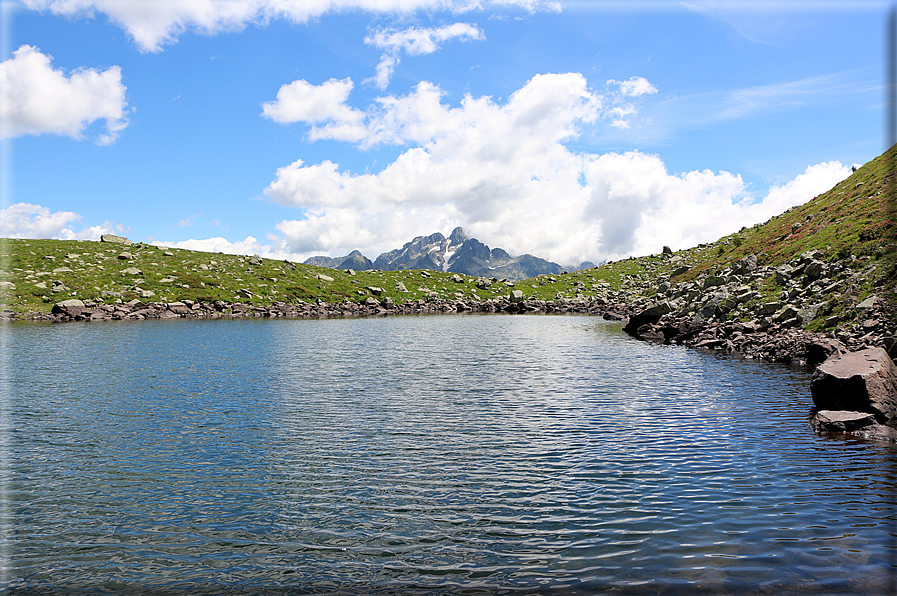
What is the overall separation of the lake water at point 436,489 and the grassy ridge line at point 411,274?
33.0m

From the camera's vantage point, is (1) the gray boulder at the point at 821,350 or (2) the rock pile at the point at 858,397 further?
(1) the gray boulder at the point at 821,350

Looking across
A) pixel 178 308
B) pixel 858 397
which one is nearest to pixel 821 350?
pixel 858 397

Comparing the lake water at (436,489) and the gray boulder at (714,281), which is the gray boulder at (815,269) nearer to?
the gray boulder at (714,281)

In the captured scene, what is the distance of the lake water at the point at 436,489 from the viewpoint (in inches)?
490

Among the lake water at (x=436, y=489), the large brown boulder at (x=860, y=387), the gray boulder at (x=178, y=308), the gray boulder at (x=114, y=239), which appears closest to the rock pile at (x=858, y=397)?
the large brown boulder at (x=860, y=387)

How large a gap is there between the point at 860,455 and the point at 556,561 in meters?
16.8

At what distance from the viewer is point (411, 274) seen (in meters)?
199

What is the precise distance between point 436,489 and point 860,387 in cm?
2384

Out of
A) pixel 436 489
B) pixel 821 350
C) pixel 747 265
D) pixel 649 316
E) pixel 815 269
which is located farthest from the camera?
pixel 649 316

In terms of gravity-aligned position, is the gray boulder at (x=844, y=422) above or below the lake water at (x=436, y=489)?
above

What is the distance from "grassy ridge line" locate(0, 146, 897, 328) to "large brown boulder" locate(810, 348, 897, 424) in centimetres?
2333

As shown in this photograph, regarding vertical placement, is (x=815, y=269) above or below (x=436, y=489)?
above

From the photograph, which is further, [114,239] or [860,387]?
[114,239]

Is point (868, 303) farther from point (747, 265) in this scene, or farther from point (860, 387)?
point (747, 265)
